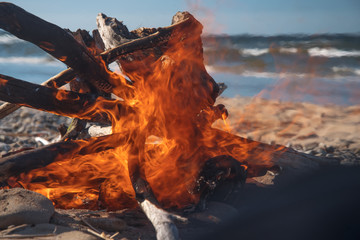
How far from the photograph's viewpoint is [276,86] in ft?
41.6

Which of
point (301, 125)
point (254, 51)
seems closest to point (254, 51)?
point (254, 51)

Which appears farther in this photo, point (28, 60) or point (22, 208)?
point (28, 60)

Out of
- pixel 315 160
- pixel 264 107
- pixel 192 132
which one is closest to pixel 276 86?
pixel 264 107

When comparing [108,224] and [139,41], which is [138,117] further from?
[108,224]

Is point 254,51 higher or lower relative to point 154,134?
higher

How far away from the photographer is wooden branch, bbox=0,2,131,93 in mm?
2459

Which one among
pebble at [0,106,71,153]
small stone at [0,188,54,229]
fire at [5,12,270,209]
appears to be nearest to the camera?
small stone at [0,188,54,229]

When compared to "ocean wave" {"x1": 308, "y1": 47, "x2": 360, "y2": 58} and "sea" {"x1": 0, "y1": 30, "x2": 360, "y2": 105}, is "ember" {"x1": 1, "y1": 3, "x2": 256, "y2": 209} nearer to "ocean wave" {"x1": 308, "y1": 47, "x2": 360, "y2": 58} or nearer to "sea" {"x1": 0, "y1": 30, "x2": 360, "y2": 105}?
"sea" {"x1": 0, "y1": 30, "x2": 360, "y2": 105}

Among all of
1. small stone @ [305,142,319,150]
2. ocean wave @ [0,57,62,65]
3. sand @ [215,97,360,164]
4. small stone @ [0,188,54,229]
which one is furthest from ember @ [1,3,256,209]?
ocean wave @ [0,57,62,65]

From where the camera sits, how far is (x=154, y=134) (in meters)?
3.15

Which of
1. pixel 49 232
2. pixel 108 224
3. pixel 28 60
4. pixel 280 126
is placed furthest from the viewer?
pixel 28 60

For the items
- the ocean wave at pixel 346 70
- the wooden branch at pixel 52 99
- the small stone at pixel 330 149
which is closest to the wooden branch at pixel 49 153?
the wooden branch at pixel 52 99

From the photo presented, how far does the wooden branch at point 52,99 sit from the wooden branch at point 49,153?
12.4 inches

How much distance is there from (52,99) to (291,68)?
10005mm
